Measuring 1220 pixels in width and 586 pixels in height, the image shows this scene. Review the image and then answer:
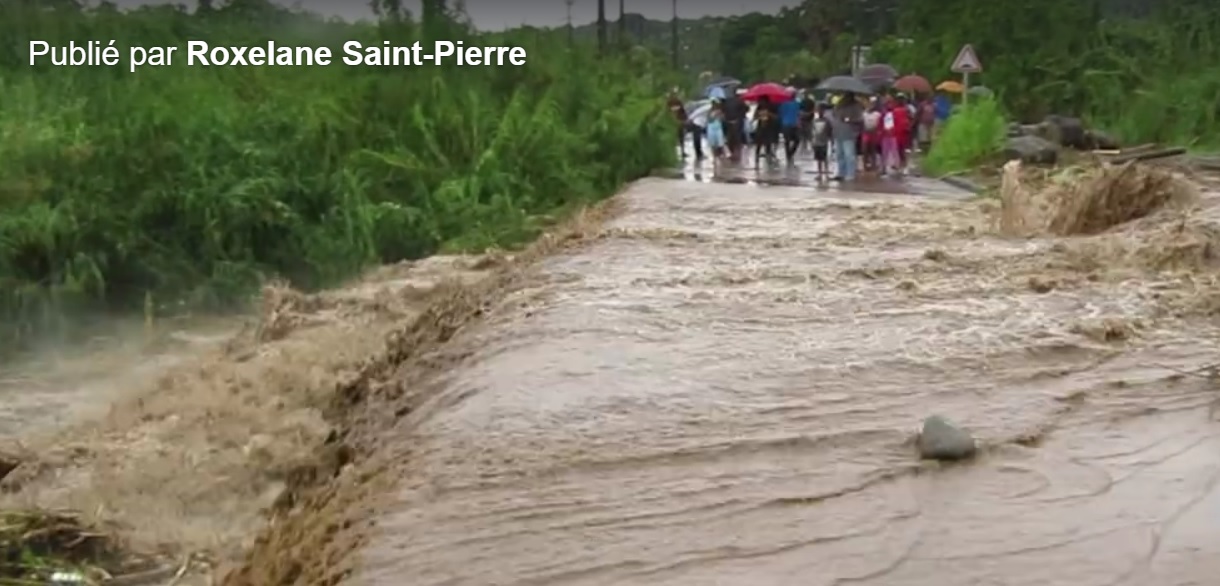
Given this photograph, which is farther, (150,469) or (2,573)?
(150,469)

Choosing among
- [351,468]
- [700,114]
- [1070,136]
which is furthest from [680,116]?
[351,468]

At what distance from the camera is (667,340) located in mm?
6613

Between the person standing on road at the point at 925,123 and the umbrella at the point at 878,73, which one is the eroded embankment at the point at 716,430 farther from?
the umbrella at the point at 878,73

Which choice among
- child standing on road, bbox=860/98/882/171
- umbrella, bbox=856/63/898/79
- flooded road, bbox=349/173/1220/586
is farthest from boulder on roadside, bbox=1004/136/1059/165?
flooded road, bbox=349/173/1220/586

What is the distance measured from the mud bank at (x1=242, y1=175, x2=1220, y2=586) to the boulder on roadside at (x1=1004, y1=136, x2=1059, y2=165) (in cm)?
1020

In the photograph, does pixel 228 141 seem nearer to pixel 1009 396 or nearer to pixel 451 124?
pixel 451 124

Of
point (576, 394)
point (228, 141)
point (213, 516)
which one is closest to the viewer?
point (576, 394)

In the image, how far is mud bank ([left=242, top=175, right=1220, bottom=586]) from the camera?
3.99m

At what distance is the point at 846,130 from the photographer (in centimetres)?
1845

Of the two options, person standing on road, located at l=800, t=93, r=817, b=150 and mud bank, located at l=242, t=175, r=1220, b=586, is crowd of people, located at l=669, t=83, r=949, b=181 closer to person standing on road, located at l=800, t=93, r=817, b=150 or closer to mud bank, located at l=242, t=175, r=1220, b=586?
person standing on road, located at l=800, t=93, r=817, b=150

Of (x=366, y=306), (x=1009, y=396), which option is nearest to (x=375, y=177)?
(x=366, y=306)

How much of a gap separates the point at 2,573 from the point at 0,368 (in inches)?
259

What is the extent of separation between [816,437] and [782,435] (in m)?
0.11

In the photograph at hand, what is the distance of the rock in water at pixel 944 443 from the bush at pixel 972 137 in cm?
1496
